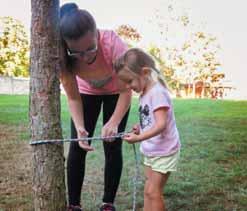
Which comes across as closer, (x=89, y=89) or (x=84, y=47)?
(x=84, y=47)

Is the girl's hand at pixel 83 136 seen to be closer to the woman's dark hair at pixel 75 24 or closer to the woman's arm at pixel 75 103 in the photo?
the woman's arm at pixel 75 103

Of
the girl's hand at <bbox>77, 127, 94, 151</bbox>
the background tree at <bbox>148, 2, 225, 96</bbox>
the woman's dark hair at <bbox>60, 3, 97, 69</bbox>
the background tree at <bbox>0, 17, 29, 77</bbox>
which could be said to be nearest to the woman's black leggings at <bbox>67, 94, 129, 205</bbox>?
the girl's hand at <bbox>77, 127, 94, 151</bbox>

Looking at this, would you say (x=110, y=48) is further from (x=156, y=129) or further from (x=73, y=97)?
(x=156, y=129)

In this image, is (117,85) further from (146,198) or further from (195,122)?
(195,122)

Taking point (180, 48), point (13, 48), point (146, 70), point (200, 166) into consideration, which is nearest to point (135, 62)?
point (146, 70)

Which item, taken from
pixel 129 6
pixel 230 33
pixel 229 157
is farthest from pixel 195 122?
pixel 129 6

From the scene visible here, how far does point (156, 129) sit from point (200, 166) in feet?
4.48

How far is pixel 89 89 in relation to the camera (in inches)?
61.8

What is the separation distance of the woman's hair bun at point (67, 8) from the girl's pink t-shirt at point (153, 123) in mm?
365

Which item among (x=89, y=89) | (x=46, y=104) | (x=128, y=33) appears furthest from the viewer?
(x=128, y=33)

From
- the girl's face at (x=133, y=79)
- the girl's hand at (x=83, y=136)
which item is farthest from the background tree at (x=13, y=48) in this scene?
the girl's face at (x=133, y=79)

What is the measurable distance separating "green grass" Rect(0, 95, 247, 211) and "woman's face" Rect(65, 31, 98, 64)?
29.5 inches

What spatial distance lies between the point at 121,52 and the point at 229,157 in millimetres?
1703

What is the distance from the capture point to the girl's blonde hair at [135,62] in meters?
1.37
